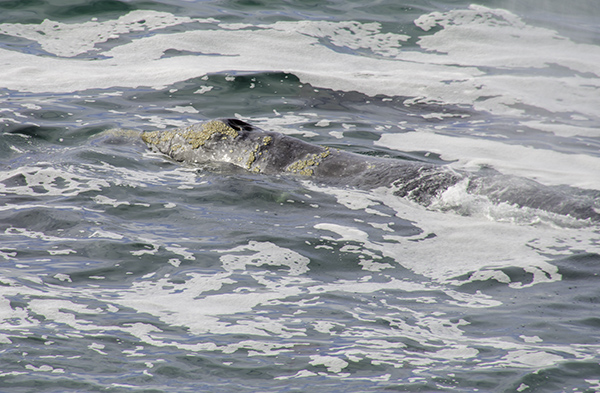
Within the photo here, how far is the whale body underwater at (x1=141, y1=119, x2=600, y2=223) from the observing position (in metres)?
6.22

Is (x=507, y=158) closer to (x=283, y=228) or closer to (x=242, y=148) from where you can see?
(x=242, y=148)

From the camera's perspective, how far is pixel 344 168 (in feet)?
23.2

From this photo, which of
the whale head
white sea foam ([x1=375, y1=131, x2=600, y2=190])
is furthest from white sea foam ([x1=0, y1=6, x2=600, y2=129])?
the whale head

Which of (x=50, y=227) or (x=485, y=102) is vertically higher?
(x=485, y=102)

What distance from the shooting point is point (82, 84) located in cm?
1060

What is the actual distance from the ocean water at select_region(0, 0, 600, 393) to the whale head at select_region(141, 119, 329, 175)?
0.77 feet

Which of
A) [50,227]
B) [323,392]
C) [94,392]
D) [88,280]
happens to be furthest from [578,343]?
[50,227]

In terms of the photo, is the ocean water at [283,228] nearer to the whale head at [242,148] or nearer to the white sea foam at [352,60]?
the white sea foam at [352,60]

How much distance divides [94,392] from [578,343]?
2.41 metres

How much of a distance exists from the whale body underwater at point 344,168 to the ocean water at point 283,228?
0.17 m

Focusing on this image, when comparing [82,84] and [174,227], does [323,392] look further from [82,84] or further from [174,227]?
[82,84]

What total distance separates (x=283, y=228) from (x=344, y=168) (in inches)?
65.3

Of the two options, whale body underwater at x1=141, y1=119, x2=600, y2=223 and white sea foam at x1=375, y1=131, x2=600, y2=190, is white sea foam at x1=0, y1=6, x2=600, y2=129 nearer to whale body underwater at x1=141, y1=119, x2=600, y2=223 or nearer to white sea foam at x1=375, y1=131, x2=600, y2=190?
white sea foam at x1=375, y1=131, x2=600, y2=190

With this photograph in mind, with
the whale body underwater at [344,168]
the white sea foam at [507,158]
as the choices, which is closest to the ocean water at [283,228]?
the white sea foam at [507,158]
